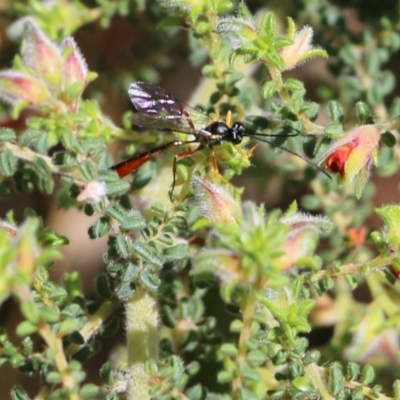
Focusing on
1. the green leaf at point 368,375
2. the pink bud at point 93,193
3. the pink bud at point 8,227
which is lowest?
the green leaf at point 368,375

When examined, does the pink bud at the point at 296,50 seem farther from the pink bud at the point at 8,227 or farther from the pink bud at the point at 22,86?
the pink bud at the point at 8,227

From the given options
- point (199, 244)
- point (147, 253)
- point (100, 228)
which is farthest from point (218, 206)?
point (199, 244)

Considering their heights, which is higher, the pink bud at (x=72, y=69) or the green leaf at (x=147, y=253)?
the pink bud at (x=72, y=69)

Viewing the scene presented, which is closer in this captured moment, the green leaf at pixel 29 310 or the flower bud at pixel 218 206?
the green leaf at pixel 29 310

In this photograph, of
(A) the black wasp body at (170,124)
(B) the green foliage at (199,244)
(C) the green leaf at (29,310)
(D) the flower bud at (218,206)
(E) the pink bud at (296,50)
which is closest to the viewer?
(C) the green leaf at (29,310)

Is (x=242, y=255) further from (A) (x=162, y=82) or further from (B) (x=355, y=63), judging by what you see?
(A) (x=162, y=82)

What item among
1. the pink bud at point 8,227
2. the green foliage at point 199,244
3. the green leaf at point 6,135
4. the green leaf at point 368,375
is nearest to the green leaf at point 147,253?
the green foliage at point 199,244
